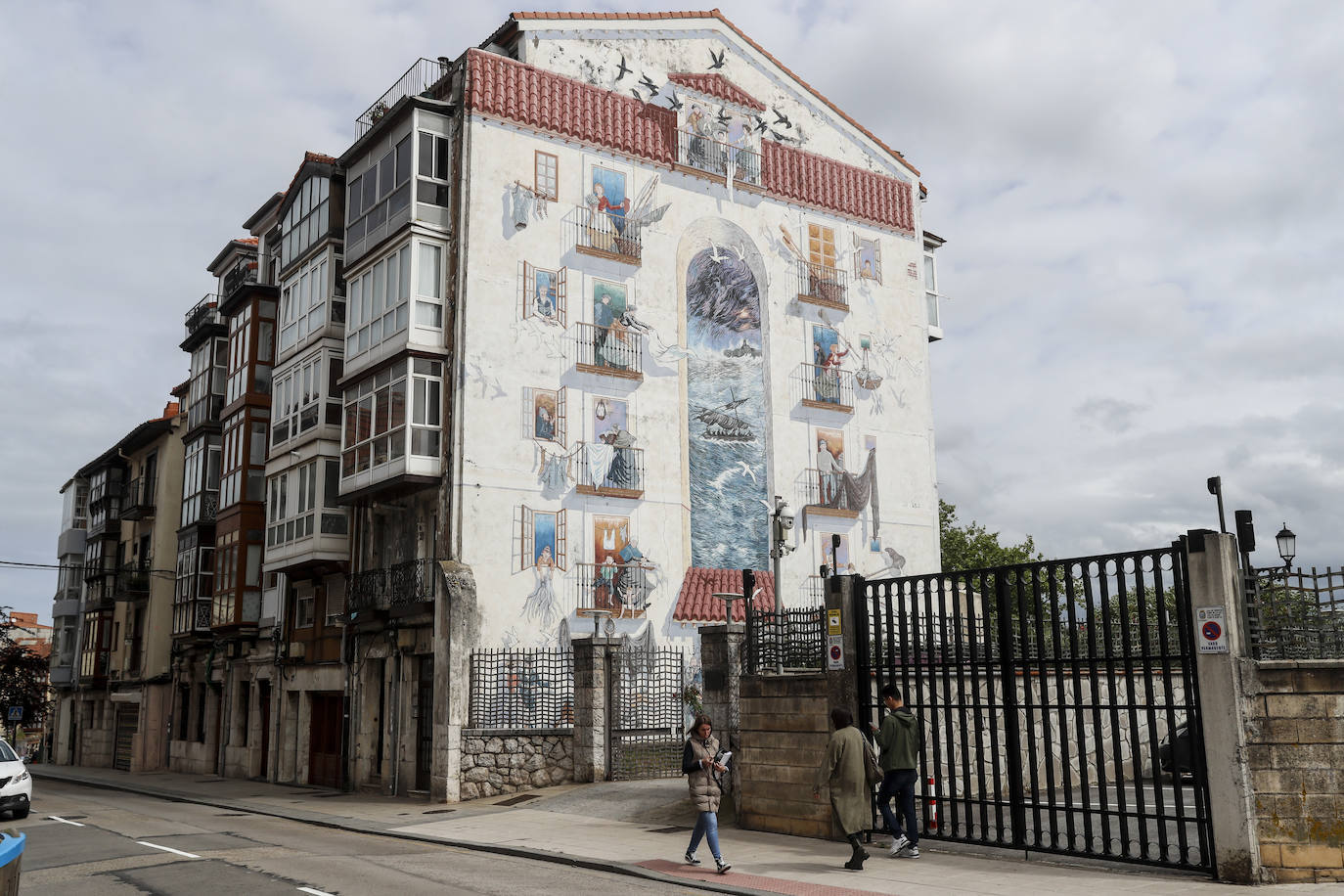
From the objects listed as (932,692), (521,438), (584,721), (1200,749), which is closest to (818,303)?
(521,438)

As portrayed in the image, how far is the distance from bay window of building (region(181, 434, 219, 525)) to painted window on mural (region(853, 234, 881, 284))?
2311 cm

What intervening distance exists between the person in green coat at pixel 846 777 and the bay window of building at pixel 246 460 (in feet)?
90.4

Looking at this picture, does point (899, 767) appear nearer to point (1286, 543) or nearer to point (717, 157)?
point (1286, 543)

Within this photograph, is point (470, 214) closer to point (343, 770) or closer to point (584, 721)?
point (584, 721)

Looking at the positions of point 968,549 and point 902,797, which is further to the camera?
point 968,549

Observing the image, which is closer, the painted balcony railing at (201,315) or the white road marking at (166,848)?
the white road marking at (166,848)

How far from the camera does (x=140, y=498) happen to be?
48750mm

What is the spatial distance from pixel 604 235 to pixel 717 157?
16.0 feet

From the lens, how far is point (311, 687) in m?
31.8

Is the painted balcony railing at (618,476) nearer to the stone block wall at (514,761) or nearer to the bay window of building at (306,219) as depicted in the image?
the stone block wall at (514,761)

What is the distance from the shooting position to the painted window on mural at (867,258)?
1372 inches

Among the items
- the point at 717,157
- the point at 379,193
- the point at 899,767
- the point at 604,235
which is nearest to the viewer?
the point at 899,767

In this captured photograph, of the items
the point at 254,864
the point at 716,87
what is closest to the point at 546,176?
the point at 716,87

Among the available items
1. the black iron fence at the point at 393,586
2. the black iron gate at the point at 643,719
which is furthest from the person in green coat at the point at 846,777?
the black iron fence at the point at 393,586
